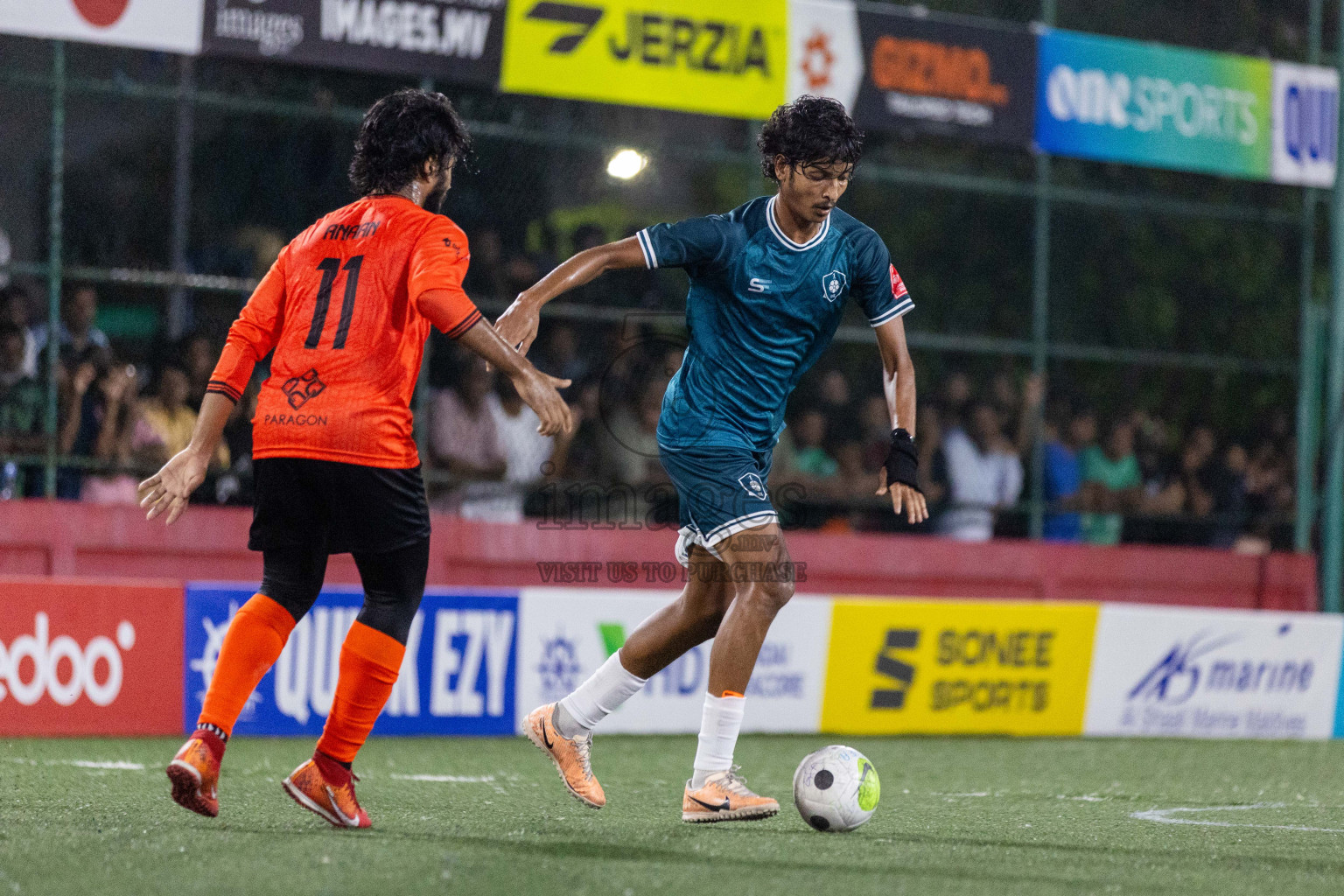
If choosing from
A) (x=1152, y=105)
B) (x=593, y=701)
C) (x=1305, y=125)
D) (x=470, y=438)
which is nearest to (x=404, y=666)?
(x=470, y=438)

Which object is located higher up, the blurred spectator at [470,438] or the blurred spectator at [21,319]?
the blurred spectator at [21,319]

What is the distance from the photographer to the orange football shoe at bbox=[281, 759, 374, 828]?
4898 millimetres

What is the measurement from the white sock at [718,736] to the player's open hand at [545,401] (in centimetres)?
125

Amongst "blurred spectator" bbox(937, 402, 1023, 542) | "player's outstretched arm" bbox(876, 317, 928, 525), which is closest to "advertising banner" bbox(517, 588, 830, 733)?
"blurred spectator" bbox(937, 402, 1023, 542)

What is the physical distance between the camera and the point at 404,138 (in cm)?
500

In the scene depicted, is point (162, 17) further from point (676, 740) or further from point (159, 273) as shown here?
point (676, 740)

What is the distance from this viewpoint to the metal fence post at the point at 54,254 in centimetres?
1030

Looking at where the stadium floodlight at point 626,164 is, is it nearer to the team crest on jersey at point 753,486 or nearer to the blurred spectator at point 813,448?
the blurred spectator at point 813,448

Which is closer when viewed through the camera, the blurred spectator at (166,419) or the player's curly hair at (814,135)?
the player's curly hair at (814,135)

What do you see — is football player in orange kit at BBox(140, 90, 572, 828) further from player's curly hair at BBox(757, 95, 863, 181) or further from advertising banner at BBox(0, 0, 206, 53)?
advertising banner at BBox(0, 0, 206, 53)

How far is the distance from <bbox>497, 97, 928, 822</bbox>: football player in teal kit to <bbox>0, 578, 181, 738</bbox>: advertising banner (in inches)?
148

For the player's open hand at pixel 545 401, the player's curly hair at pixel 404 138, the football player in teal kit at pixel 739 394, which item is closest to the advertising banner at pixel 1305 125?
the football player in teal kit at pixel 739 394

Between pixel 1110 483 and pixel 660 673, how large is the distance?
527cm

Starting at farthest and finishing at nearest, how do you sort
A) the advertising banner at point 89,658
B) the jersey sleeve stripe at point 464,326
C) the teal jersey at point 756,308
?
the advertising banner at point 89,658 → the teal jersey at point 756,308 → the jersey sleeve stripe at point 464,326
